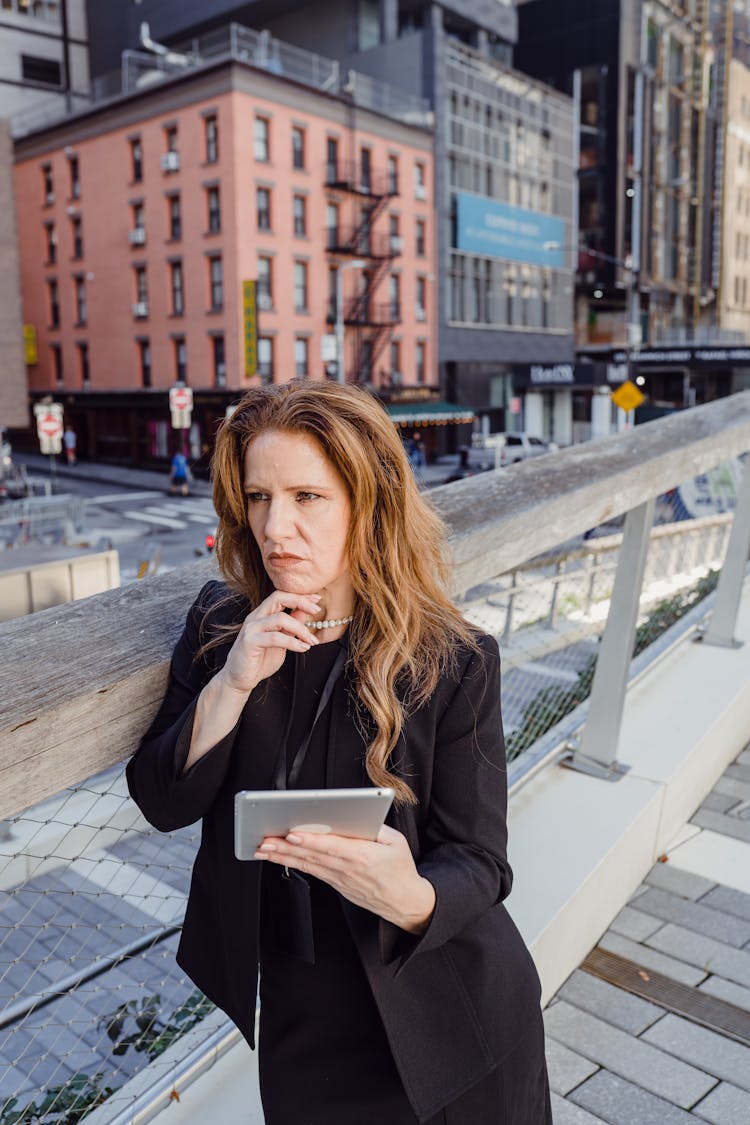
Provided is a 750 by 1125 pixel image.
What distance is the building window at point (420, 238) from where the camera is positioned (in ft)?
138

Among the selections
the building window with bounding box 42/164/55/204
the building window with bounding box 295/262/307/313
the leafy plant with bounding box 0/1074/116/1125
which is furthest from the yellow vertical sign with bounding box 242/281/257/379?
the leafy plant with bounding box 0/1074/116/1125

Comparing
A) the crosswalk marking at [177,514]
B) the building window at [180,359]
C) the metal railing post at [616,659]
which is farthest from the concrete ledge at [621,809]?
the building window at [180,359]

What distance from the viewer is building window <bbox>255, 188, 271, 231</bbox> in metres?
35.8

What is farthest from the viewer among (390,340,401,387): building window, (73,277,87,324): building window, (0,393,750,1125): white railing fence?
(73,277,87,324): building window

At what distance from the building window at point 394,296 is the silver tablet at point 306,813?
40.9 metres

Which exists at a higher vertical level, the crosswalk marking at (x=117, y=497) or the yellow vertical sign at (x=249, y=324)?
the yellow vertical sign at (x=249, y=324)

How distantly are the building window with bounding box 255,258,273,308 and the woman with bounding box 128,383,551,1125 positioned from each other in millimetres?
35363

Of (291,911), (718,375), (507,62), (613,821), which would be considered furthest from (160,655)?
(718,375)

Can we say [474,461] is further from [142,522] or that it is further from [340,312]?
[142,522]

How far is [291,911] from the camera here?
1.55 m

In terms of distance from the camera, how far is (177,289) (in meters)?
38.4

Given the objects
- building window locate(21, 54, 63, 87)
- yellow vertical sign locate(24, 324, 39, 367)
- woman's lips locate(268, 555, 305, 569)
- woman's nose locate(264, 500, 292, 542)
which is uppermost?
building window locate(21, 54, 63, 87)

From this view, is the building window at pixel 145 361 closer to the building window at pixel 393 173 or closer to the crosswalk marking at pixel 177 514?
the crosswalk marking at pixel 177 514

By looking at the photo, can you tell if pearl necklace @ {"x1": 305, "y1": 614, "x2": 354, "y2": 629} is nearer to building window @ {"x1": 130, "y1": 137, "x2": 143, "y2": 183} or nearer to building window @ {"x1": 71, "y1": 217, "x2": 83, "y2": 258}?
building window @ {"x1": 130, "y1": 137, "x2": 143, "y2": 183}
